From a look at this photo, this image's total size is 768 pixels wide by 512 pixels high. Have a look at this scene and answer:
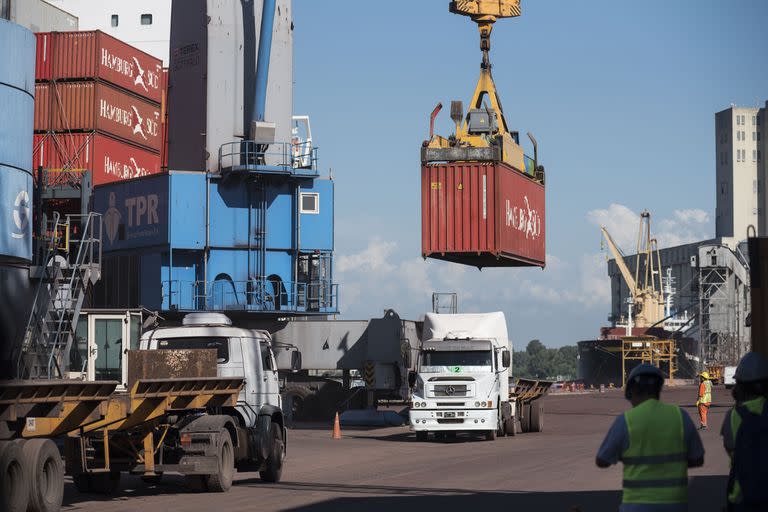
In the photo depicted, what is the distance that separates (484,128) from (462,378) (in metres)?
12.5

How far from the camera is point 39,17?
61.0m

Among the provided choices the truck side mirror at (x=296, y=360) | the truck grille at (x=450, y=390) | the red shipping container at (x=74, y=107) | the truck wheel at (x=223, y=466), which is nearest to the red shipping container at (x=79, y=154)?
the red shipping container at (x=74, y=107)

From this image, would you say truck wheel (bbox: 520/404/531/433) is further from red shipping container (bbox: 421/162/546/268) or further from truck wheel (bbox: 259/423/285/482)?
truck wheel (bbox: 259/423/285/482)

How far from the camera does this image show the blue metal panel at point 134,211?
4716cm

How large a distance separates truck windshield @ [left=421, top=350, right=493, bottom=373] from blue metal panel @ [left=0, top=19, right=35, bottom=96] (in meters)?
13.7

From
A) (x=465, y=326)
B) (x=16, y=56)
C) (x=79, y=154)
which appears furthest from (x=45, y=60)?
(x=465, y=326)

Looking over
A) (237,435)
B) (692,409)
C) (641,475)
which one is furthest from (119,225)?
(641,475)

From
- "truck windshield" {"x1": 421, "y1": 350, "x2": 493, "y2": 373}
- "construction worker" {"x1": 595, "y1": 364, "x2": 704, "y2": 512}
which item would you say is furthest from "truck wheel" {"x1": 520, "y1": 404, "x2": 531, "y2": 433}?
"construction worker" {"x1": 595, "y1": 364, "x2": 704, "y2": 512}

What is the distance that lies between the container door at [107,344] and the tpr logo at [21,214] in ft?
23.9

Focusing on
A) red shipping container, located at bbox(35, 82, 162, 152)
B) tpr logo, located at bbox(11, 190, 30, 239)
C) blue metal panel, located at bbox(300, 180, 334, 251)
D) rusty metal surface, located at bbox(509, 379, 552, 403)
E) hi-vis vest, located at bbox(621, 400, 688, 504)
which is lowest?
rusty metal surface, located at bbox(509, 379, 552, 403)

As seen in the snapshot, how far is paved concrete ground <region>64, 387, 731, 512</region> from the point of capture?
16.3 m

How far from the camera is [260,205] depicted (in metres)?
48.0

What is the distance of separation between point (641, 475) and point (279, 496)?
1090 cm

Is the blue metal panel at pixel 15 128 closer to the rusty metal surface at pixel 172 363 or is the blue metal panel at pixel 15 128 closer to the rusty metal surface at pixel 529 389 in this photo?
the rusty metal surface at pixel 529 389
